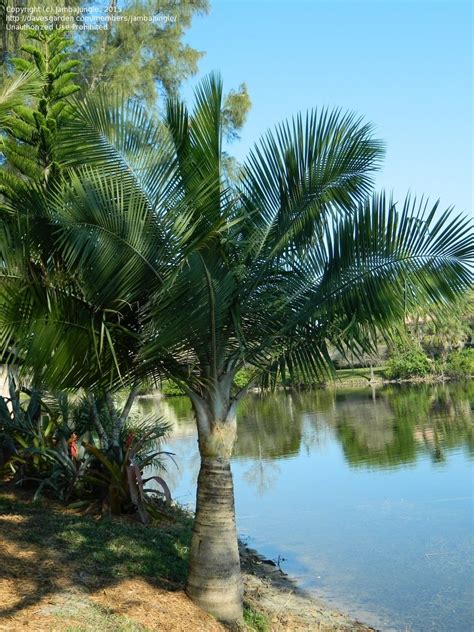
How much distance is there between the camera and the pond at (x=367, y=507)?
8391 millimetres

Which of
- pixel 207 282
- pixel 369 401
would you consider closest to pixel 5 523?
pixel 207 282

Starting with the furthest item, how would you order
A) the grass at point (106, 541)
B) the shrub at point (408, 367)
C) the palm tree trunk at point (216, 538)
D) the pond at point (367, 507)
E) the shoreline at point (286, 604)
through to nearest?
the shrub at point (408, 367)
the pond at point (367, 507)
the shoreline at point (286, 604)
the grass at point (106, 541)
the palm tree trunk at point (216, 538)

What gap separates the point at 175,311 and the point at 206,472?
4.48 feet

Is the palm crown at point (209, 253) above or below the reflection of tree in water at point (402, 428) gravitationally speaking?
above

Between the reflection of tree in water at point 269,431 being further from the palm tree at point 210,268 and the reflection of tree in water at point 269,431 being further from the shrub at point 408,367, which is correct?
the shrub at point 408,367

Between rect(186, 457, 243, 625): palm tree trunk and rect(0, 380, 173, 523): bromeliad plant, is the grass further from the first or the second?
rect(186, 457, 243, 625): palm tree trunk

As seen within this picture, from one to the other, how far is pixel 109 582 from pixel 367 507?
7500 mm

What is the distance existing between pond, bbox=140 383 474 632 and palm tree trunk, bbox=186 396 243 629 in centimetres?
179

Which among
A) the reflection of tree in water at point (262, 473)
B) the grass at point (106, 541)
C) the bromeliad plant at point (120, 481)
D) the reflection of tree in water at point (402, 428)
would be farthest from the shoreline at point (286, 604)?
the reflection of tree in water at point (402, 428)

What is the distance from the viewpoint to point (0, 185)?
26.0ft

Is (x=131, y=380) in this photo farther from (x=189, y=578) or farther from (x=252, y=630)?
(x=252, y=630)

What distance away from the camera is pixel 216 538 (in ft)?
19.2

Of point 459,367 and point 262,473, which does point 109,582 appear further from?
point 459,367

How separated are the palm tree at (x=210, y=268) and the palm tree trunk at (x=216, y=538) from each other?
1 centimetres
